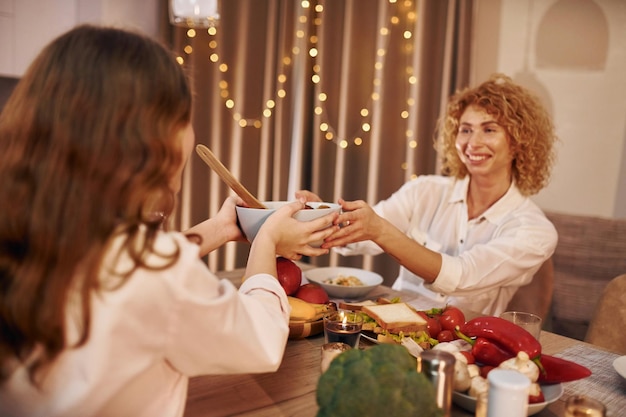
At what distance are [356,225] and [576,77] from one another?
1.85 meters

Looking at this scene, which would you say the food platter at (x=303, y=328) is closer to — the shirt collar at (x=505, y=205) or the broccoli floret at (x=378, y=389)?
the broccoli floret at (x=378, y=389)

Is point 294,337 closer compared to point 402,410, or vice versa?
point 402,410

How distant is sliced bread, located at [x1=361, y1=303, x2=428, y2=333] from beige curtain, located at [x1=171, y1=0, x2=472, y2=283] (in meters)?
1.60

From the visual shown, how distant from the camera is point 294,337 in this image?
129 centimetres

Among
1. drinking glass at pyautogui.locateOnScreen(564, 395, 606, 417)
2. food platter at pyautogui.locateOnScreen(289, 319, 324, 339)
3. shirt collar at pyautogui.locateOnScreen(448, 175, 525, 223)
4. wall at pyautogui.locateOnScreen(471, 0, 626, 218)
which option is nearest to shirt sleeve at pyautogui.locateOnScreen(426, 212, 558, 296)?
shirt collar at pyautogui.locateOnScreen(448, 175, 525, 223)

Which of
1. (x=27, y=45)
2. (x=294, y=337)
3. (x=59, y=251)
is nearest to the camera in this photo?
(x=59, y=251)

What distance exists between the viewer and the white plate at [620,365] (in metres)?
1.14

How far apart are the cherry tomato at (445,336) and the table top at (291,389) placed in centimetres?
16

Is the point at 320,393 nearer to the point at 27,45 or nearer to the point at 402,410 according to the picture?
the point at 402,410

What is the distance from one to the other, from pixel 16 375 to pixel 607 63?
9.31 feet

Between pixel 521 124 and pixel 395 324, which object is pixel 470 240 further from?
pixel 395 324

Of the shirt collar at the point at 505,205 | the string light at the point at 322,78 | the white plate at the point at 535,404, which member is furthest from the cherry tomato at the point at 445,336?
the string light at the point at 322,78

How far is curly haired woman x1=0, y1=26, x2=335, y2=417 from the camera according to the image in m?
0.74

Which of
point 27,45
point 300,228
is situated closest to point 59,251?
point 300,228
